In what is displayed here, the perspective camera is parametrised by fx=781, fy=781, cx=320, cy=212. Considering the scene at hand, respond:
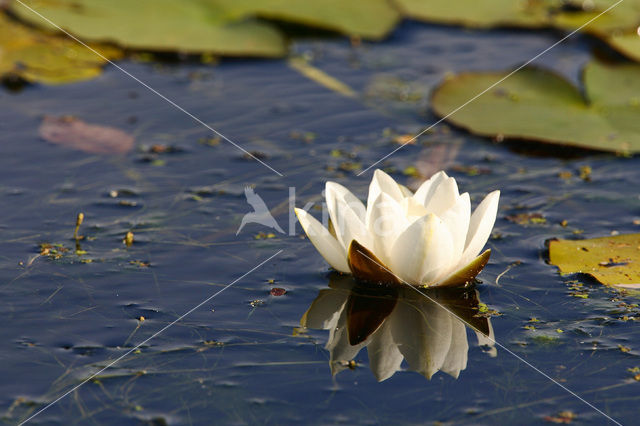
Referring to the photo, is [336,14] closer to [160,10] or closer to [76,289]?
[160,10]

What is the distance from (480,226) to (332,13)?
13.3 feet

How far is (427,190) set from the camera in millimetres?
3666

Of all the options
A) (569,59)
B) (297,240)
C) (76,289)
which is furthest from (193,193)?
(569,59)

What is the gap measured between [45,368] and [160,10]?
4.40m

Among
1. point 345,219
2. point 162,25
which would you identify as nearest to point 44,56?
point 162,25

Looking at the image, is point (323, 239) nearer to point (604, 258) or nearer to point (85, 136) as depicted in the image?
point (604, 258)

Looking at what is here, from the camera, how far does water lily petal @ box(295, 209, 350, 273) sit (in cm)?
355

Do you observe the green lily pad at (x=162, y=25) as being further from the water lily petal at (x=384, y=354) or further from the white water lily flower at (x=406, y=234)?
the water lily petal at (x=384, y=354)

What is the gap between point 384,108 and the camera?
18.9ft

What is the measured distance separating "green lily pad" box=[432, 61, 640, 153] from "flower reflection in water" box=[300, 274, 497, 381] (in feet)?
6.45

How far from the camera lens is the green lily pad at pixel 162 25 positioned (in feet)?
20.8

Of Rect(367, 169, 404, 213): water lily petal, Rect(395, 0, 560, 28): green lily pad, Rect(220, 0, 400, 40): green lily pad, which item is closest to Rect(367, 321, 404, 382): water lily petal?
Rect(367, 169, 404, 213): water lily petal

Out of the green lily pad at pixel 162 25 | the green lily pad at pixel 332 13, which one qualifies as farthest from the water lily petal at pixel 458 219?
the green lily pad at pixel 332 13

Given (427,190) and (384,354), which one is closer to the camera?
(384,354)
